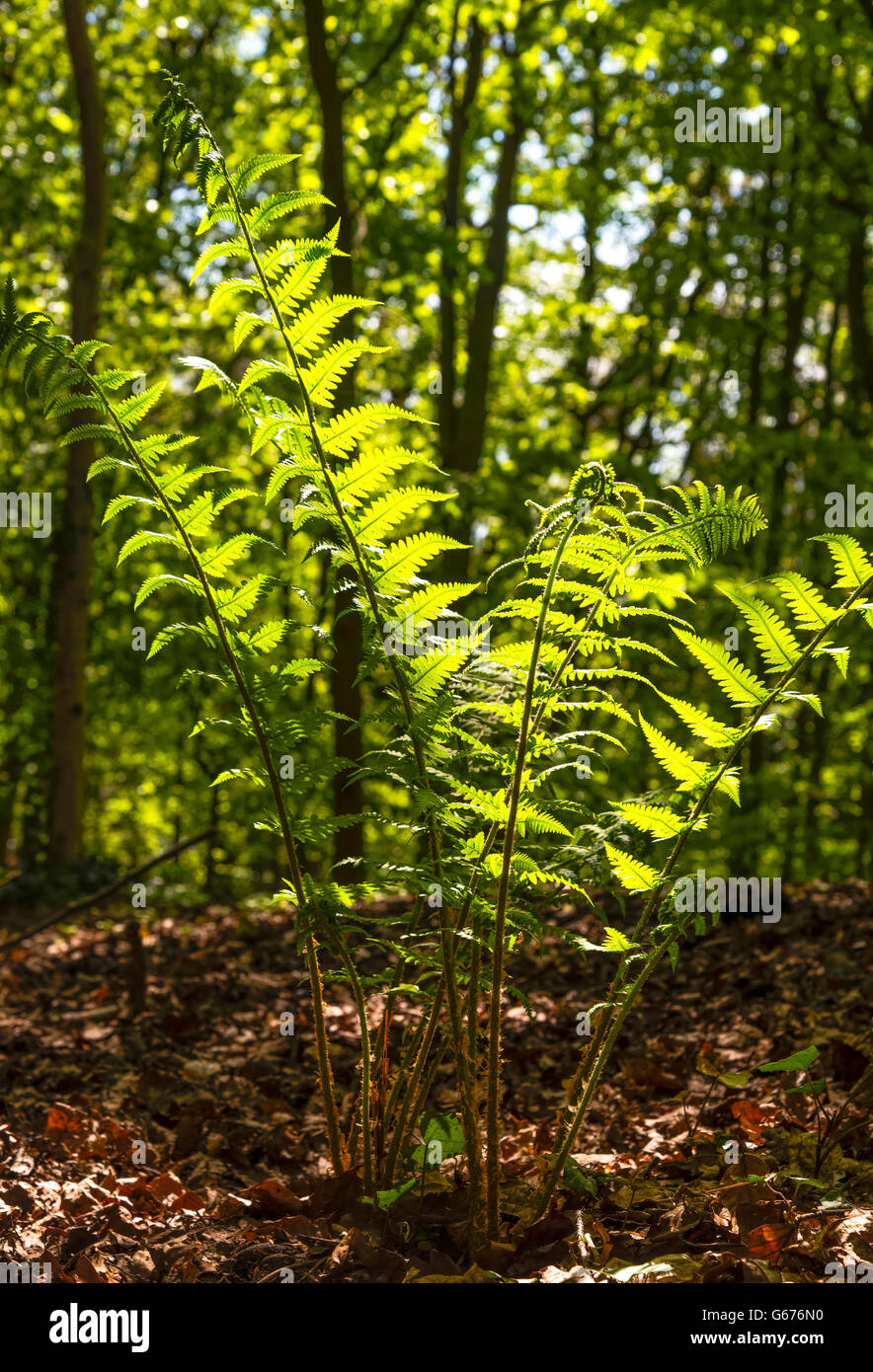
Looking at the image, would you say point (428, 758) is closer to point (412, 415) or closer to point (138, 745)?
point (412, 415)

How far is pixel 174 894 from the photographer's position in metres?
8.74

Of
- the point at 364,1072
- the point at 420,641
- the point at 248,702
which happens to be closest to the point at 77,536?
the point at 248,702

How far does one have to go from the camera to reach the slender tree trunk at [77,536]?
860cm

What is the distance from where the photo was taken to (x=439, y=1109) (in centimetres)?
379

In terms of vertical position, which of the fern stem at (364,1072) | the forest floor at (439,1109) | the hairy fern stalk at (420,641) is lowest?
the forest floor at (439,1109)

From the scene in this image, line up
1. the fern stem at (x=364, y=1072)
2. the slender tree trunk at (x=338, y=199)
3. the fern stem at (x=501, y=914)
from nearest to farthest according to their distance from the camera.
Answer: the fern stem at (x=501, y=914) < the fern stem at (x=364, y=1072) < the slender tree trunk at (x=338, y=199)

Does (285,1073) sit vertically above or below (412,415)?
below

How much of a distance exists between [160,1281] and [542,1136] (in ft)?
3.92

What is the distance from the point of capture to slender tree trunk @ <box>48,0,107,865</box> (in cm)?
860

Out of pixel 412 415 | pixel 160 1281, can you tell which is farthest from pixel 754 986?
pixel 412 415

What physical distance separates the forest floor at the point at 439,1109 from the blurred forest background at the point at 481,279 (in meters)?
2.17

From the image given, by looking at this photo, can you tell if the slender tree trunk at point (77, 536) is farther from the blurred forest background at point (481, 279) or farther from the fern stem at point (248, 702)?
the fern stem at point (248, 702)

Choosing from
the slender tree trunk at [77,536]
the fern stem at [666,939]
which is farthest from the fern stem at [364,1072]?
the slender tree trunk at [77,536]

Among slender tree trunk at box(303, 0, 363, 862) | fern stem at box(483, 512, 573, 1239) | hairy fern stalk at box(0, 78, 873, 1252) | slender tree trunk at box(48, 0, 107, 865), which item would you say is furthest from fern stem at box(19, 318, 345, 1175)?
slender tree trunk at box(48, 0, 107, 865)
